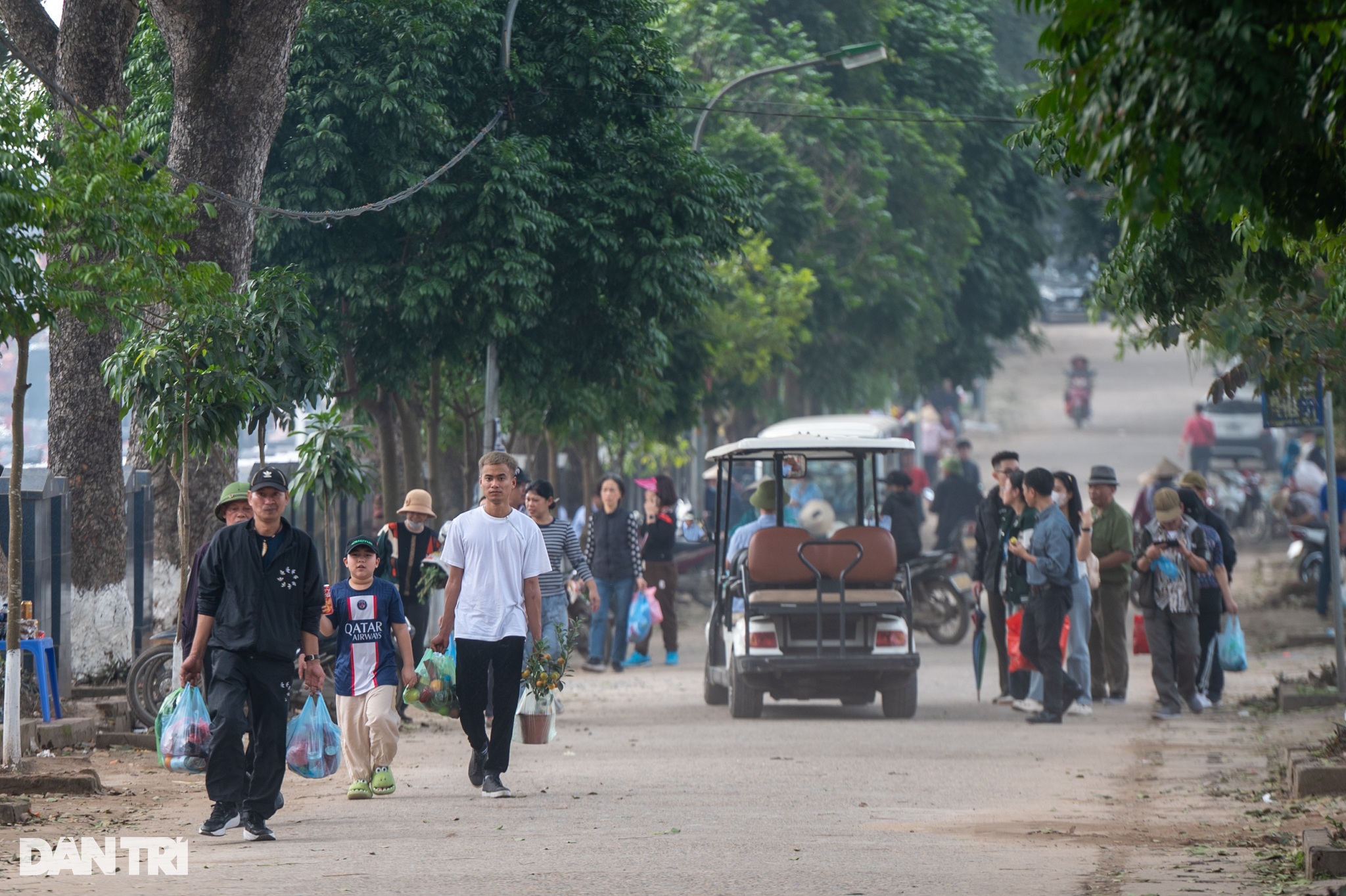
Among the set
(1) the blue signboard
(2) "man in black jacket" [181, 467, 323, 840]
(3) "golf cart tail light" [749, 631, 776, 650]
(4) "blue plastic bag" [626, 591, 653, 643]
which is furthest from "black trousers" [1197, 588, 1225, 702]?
(2) "man in black jacket" [181, 467, 323, 840]

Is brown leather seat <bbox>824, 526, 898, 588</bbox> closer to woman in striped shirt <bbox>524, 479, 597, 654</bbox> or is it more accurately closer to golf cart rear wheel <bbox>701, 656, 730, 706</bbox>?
golf cart rear wheel <bbox>701, 656, 730, 706</bbox>

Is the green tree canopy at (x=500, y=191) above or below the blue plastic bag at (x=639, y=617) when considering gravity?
above

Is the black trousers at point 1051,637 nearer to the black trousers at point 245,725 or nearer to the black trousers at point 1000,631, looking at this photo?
the black trousers at point 1000,631

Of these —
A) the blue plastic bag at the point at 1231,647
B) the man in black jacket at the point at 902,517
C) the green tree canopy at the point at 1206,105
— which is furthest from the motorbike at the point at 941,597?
the green tree canopy at the point at 1206,105

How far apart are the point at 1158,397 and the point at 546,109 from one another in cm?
4860

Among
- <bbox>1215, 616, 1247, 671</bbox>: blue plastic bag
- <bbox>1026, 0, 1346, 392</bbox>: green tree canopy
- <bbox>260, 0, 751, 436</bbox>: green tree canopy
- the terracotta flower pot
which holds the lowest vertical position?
the terracotta flower pot

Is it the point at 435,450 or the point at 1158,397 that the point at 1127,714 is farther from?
the point at 1158,397

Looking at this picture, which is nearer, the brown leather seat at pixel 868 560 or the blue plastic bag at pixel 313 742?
the blue plastic bag at pixel 313 742

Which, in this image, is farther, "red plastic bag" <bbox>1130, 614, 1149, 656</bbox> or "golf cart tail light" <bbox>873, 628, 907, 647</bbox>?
"red plastic bag" <bbox>1130, 614, 1149, 656</bbox>

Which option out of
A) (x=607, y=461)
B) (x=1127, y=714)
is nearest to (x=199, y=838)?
(x=1127, y=714)

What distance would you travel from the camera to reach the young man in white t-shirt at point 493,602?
9.43m

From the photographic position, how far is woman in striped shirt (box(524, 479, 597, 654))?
1356cm

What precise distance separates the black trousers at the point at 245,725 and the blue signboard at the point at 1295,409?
8447 mm

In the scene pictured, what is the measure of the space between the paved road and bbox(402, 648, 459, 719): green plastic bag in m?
0.46
